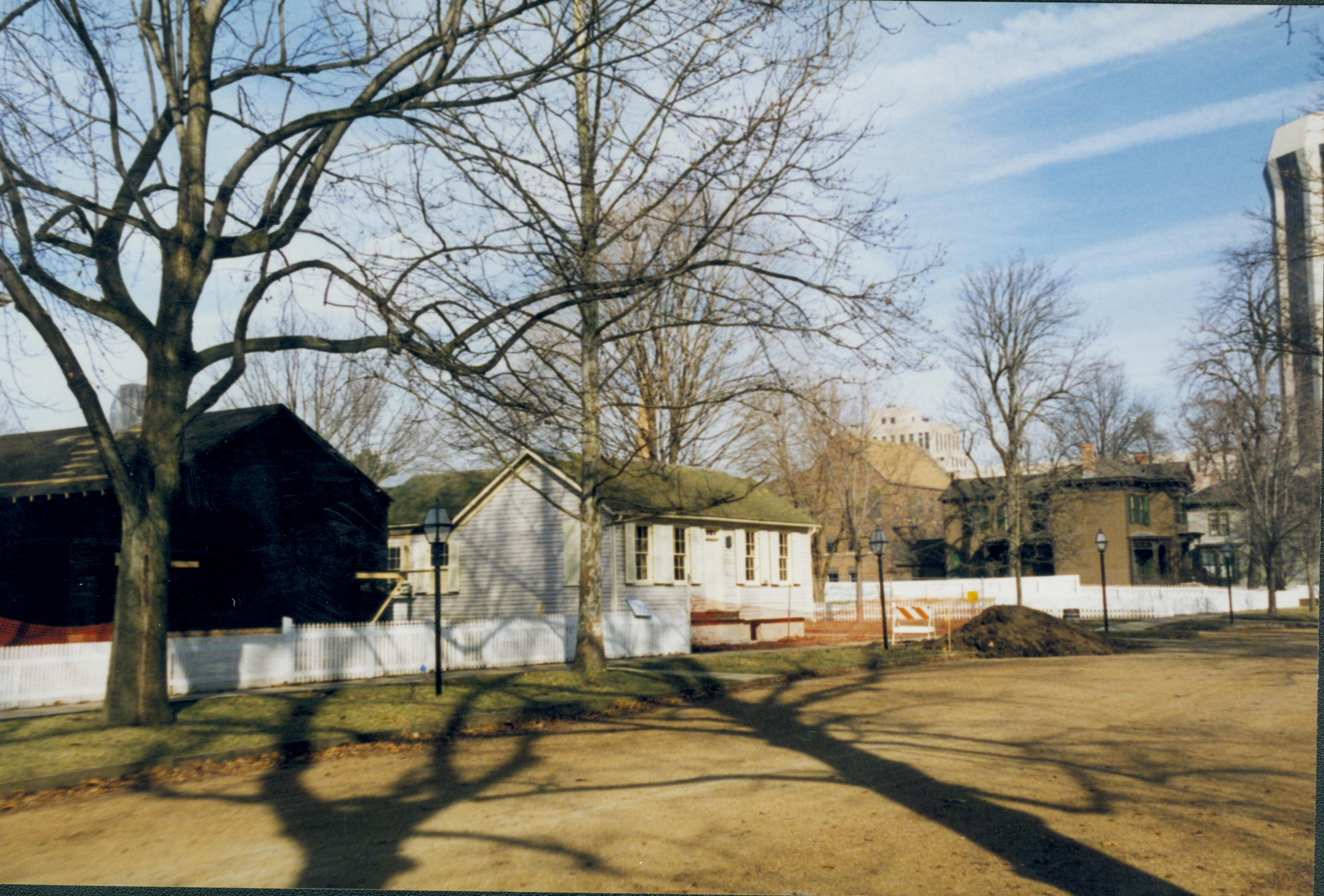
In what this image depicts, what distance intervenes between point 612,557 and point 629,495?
214 centimetres

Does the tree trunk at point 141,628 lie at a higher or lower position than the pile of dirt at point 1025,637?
higher

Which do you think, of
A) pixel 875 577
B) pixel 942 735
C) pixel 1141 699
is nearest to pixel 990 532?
pixel 875 577

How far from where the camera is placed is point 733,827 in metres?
7.10

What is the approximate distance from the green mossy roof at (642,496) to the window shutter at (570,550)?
5.22 ft

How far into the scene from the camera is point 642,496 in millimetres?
28531

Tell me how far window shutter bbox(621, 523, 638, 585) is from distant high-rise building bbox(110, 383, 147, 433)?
16.3m

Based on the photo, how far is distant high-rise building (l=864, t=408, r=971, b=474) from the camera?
44031mm

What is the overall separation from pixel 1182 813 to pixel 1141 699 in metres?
7.99

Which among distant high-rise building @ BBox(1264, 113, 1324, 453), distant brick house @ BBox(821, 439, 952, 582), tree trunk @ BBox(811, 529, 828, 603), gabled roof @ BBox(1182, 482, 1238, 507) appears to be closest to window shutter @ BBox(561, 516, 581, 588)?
distant brick house @ BBox(821, 439, 952, 582)

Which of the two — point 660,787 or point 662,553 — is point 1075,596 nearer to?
point 662,553

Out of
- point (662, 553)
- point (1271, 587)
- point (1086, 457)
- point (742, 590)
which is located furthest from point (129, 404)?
point (1086, 457)

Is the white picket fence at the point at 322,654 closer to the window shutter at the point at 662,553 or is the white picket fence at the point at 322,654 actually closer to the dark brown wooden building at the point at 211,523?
the dark brown wooden building at the point at 211,523

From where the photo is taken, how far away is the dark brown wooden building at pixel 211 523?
1617 cm

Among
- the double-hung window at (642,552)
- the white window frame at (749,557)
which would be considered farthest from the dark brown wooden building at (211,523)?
the white window frame at (749,557)
